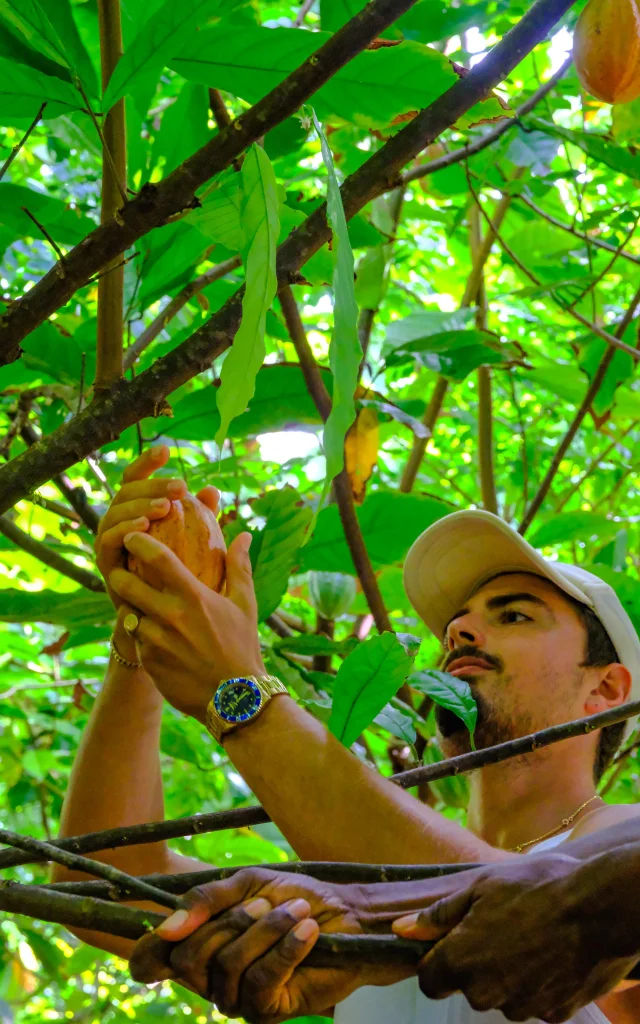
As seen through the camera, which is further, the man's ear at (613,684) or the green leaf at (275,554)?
the man's ear at (613,684)

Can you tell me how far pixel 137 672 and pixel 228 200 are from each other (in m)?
0.60

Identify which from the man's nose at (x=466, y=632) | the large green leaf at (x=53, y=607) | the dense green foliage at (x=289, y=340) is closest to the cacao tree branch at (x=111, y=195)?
the dense green foliage at (x=289, y=340)

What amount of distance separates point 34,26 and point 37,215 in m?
0.48

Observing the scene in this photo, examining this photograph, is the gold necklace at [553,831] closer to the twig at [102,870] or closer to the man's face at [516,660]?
the man's face at [516,660]

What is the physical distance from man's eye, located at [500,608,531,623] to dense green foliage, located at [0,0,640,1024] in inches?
6.8

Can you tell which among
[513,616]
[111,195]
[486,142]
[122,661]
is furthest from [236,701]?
[486,142]

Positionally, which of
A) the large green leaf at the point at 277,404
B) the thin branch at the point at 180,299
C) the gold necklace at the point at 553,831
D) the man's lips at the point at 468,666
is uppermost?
the thin branch at the point at 180,299

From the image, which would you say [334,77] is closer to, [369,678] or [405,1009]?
[369,678]

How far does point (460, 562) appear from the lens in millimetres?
1572

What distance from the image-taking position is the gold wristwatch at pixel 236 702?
0.89 m

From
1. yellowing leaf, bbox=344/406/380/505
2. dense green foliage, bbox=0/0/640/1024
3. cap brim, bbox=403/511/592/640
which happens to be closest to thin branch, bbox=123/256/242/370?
dense green foliage, bbox=0/0/640/1024

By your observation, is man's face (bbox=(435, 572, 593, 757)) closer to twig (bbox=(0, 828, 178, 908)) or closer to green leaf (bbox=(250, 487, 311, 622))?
green leaf (bbox=(250, 487, 311, 622))

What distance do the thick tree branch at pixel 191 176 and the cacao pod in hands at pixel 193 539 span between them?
0.29 m

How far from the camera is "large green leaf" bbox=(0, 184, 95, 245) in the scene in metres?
1.03
